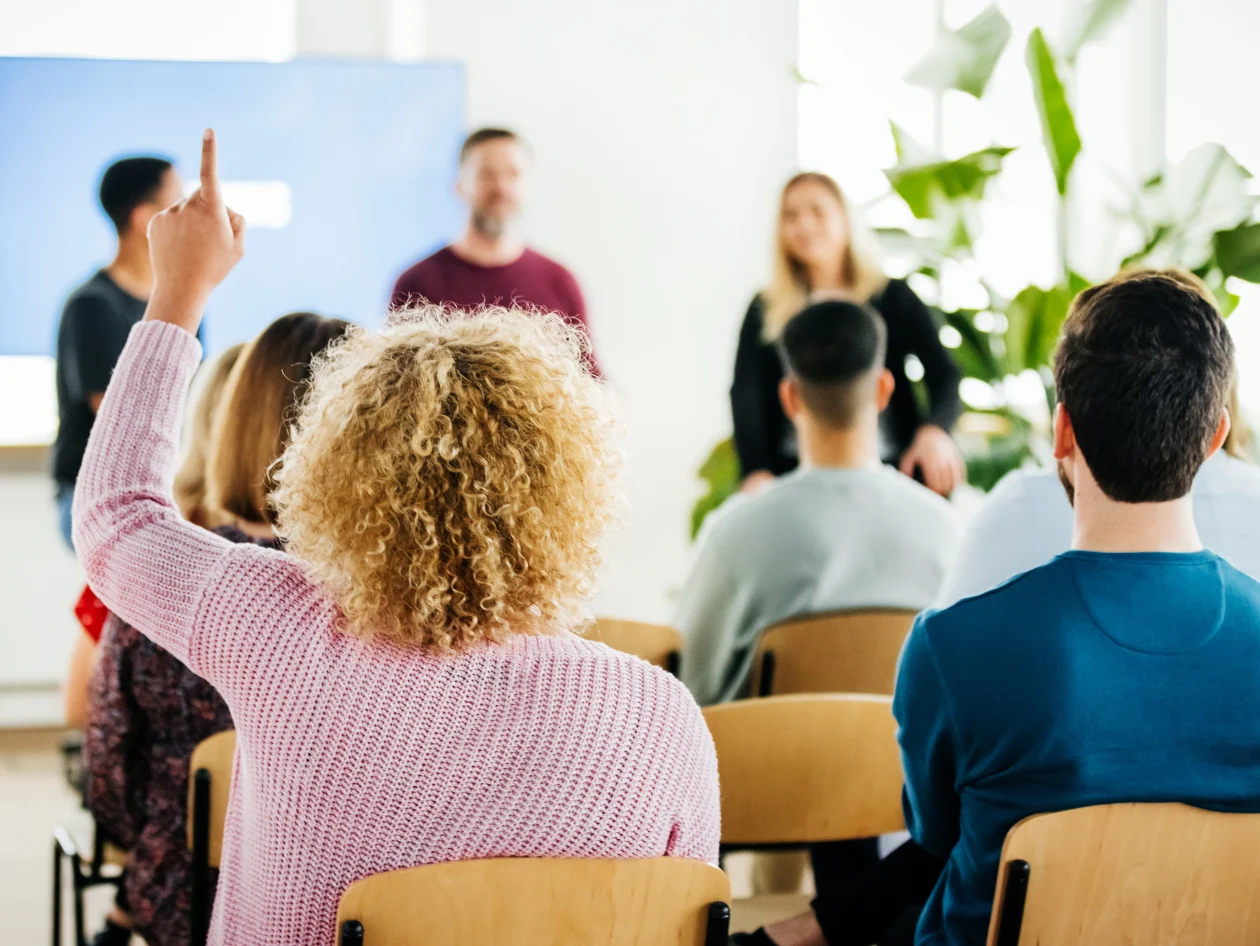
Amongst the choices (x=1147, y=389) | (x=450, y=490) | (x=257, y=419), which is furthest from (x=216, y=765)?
(x=1147, y=389)

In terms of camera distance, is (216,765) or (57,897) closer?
(216,765)

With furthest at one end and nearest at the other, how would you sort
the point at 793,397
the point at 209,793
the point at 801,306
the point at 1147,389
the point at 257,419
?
the point at 801,306
the point at 793,397
the point at 257,419
the point at 209,793
the point at 1147,389

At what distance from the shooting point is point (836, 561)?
2139mm

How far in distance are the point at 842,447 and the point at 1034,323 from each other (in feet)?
4.71

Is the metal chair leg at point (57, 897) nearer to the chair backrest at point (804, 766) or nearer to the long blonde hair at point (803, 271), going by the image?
the chair backrest at point (804, 766)

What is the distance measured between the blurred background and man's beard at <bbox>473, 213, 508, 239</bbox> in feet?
0.91

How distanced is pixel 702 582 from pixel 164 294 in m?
1.24

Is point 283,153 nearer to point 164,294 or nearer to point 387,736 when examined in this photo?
point 164,294

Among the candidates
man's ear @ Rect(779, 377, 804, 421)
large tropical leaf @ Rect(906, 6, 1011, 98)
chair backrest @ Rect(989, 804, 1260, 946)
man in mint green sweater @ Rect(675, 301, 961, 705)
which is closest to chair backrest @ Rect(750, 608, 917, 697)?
man in mint green sweater @ Rect(675, 301, 961, 705)

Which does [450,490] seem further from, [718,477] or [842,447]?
[718,477]

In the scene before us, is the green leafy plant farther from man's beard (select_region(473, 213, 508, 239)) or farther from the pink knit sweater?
the pink knit sweater

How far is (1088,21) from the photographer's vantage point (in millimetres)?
3494

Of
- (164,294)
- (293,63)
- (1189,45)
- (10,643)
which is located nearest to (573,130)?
(293,63)

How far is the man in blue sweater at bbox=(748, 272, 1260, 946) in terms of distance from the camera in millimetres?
1188
